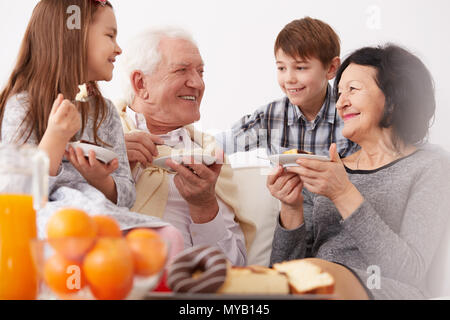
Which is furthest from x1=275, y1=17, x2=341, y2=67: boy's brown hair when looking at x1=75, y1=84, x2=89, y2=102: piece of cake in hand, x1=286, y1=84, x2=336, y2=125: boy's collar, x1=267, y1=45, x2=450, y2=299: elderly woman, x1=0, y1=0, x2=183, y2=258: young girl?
x1=75, y1=84, x2=89, y2=102: piece of cake in hand

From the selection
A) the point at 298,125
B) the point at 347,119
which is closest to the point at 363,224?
the point at 347,119

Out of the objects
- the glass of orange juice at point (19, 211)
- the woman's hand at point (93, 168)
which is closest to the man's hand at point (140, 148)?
the woman's hand at point (93, 168)

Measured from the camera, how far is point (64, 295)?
837 mm

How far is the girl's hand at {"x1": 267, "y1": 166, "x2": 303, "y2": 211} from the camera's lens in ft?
5.55

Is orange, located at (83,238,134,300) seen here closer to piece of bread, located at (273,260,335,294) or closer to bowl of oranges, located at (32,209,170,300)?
bowl of oranges, located at (32,209,170,300)

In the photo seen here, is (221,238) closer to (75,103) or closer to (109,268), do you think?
(75,103)

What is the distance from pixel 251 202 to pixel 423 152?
2.17 ft

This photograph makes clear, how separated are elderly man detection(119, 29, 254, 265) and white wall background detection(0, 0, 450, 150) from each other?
9 cm

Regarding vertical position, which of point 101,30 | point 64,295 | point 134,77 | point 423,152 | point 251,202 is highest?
point 101,30

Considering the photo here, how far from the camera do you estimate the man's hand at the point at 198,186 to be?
170 centimetres

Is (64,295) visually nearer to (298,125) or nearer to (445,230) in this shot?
(445,230)

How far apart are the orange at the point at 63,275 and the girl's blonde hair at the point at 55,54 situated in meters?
0.86

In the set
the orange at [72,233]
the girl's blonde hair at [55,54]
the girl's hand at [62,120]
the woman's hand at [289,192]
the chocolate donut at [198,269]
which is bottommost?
the woman's hand at [289,192]

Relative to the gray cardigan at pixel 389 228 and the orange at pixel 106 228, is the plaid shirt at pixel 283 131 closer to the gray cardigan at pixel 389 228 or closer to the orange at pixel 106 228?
the gray cardigan at pixel 389 228
